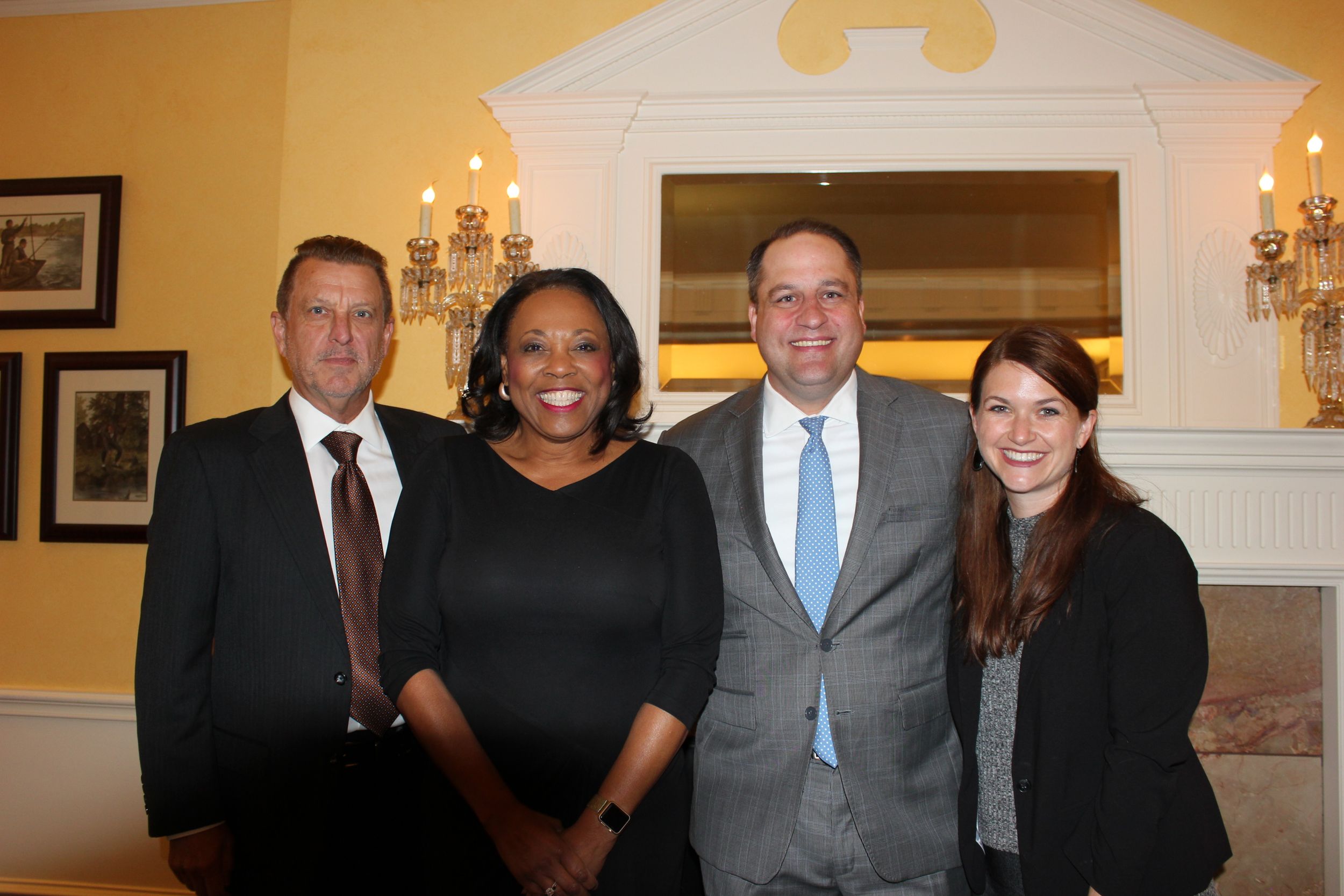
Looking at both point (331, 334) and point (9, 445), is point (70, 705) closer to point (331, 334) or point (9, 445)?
point (9, 445)

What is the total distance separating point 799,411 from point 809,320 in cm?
21

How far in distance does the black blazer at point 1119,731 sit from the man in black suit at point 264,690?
108cm

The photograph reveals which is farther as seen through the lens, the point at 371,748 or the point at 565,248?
the point at 565,248

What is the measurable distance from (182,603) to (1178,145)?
315 cm

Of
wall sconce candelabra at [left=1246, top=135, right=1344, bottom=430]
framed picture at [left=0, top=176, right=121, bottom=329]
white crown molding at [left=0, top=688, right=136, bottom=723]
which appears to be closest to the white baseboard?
white crown molding at [left=0, top=688, right=136, bottom=723]

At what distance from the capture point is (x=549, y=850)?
137cm

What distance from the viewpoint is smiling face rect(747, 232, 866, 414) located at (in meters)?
1.67

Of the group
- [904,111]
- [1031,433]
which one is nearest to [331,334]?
[1031,433]

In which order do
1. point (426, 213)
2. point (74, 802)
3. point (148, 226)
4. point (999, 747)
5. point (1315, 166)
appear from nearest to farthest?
point (999, 747) → point (1315, 166) → point (426, 213) → point (74, 802) → point (148, 226)

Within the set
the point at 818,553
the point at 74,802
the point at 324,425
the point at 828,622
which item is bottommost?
the point at 74,802

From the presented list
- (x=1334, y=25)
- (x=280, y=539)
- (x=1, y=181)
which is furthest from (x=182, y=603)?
(x=1334, y=25)

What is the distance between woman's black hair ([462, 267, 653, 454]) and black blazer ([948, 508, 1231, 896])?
2.92 feet

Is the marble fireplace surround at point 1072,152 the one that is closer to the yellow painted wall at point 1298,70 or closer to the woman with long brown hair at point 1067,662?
the yellow painted wall at point 1298,70

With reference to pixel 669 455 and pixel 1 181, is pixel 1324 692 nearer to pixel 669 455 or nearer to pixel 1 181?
pixel 669 455
